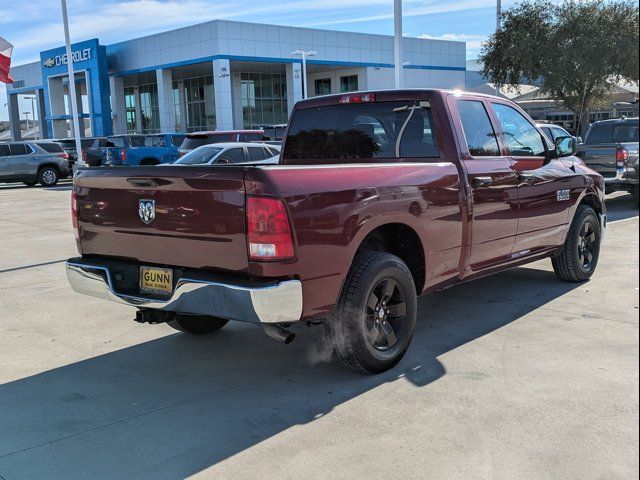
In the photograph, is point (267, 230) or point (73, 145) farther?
point (73, 145)

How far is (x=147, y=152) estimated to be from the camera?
22906 mm

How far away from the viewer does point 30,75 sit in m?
57.0

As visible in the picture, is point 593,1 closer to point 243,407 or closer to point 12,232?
point 12,232

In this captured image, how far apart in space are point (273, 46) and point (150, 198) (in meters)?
37.9

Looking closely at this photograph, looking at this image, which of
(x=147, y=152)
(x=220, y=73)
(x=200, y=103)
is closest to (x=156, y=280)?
(x=147, y=152)

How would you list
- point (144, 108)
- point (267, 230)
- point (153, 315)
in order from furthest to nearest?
point (144, 108) → point (153, 315) → point (267, 230)

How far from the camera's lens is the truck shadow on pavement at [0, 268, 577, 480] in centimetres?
342

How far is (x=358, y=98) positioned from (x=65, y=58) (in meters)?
46.4

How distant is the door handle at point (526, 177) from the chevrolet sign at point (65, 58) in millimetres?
43757

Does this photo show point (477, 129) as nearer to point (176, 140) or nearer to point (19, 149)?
point (176, 140)

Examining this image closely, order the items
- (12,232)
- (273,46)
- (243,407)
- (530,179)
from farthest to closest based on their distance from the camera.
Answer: (273,46) < (12,232) < (530,179) < (243,407)

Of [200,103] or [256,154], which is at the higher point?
[200,103]

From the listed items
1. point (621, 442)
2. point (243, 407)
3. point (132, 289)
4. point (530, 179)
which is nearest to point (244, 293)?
point (243, 407)

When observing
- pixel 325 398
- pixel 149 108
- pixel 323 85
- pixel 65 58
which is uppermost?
pixel 65 58
